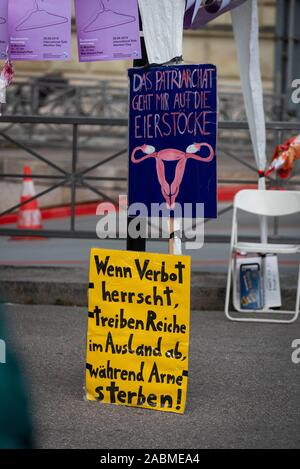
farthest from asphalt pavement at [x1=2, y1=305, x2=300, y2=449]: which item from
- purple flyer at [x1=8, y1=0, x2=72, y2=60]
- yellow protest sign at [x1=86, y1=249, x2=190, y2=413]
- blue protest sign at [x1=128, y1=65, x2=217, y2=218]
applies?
purple flyer at [x1=8, y1=0, x2=72, y2=60]

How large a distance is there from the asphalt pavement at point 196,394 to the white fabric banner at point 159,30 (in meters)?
1.72

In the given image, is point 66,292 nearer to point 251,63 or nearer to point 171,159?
point 251,63

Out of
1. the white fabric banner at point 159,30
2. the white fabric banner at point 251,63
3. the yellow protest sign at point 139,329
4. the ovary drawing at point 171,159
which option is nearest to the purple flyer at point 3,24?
the white fabric banner at point 159,30

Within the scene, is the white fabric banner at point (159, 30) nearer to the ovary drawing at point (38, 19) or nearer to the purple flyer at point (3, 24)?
the ovary drawing at point (38, 19)

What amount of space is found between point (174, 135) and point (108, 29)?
749mm

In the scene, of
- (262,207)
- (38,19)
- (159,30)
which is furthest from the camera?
(262,207)

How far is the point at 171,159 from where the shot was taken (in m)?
6.00

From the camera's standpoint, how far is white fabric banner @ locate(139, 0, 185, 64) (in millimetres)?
6184

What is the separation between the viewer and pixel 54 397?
5.90m

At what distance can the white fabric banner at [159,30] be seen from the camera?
6.18m

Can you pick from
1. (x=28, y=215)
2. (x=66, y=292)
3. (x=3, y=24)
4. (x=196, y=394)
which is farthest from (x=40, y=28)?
(x=28, y=215)

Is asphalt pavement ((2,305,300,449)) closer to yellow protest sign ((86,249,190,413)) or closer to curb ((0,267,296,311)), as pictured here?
yellow protest sign ((86,249,190,413))

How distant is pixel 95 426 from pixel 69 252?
554cm
